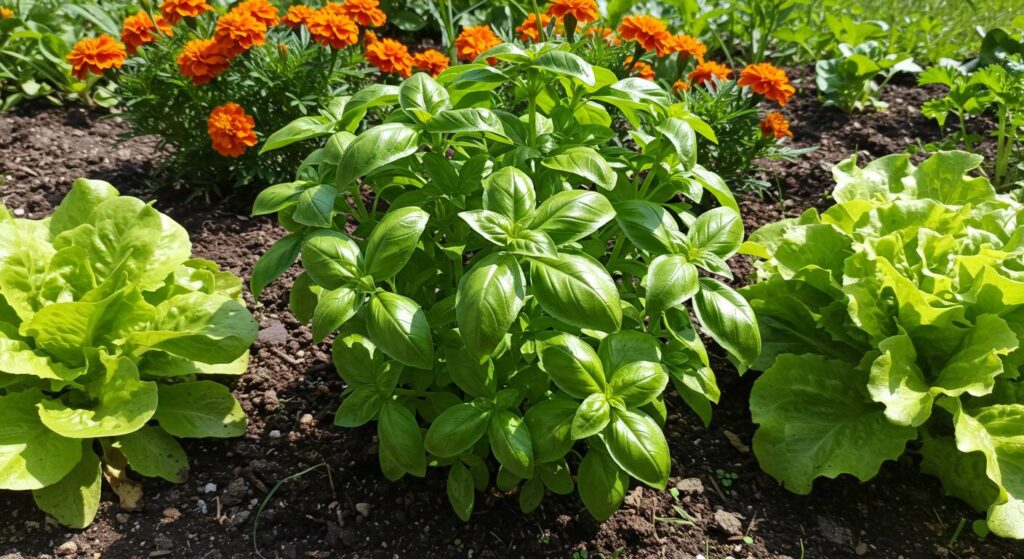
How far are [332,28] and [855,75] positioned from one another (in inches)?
109

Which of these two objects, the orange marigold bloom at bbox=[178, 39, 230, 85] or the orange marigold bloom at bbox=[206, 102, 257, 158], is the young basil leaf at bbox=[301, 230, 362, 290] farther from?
the orange marigold bloom at bbox=[178, 39, 230, 85]

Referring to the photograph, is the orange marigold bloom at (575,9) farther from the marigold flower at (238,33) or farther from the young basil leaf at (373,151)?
the young basil leaf at (373,151)

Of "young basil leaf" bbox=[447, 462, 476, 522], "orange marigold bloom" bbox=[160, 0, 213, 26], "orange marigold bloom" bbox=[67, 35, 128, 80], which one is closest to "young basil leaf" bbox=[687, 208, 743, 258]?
"young basil leaf" bbox=[447, 462, 476, 522]

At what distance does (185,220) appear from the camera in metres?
3.38

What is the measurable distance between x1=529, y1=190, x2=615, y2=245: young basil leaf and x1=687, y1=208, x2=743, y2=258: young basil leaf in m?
0.37

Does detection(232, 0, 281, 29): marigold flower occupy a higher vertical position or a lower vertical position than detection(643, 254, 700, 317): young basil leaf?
higher

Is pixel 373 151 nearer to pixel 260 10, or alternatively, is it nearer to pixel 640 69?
pixel 260 10

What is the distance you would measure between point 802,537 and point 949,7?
4.64 meters

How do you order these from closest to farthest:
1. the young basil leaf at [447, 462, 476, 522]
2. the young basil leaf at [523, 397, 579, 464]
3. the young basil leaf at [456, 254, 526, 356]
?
1. the young basil leaf at [456, 254, 526, 356]
2. the young basil leaf at [523, 397, 579, 464]
3. the young basil leaf at [447, 462, 476, 522]

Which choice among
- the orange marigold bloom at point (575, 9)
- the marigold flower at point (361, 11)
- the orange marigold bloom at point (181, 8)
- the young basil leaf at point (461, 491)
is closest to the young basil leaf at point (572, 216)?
the young basil leaf at point (461, 491)

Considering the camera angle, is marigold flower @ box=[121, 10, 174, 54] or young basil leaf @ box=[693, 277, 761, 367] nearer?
young basil leaf @ box=[693, 277, 761, 367]

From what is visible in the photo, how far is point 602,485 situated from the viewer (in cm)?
203

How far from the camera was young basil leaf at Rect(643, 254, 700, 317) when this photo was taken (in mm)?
1885

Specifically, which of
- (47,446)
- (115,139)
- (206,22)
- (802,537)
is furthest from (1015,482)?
(115,139)
